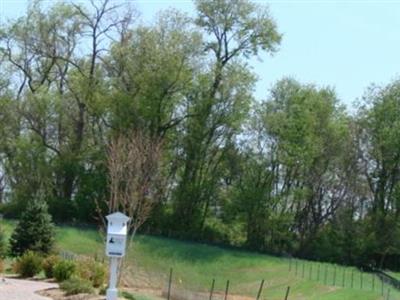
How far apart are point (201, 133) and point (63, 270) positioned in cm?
3455

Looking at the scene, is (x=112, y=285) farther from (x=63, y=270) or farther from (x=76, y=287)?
(x=63, y=270)

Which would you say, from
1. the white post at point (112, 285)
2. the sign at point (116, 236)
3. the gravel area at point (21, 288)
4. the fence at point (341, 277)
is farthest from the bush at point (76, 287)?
the fence at point (341, 277)

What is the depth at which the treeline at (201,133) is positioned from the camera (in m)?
57.3

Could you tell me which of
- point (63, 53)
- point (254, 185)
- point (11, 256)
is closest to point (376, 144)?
point (254, 185)

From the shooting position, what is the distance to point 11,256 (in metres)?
33.9

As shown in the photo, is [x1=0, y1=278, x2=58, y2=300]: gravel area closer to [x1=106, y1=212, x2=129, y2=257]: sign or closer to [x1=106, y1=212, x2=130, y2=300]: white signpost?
[x1=106, y1=212, x2=130, y2=300]: white signpost

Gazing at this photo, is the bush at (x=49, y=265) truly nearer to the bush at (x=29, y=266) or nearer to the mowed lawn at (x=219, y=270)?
the bush at (x=29, y=266)

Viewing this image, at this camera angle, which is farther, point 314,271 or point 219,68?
point 219,68

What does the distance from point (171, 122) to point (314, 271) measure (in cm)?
1622

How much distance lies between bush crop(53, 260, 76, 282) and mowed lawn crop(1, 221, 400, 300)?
47.5 ft

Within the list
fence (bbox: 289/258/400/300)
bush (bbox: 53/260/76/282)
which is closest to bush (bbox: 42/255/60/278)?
bush (bbox: 53/260/76/282)

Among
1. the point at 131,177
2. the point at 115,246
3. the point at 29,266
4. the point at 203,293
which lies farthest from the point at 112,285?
the point at 203,293

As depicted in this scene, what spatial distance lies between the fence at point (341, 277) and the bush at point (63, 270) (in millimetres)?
19882

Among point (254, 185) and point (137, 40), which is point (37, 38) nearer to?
point (137, 40)
